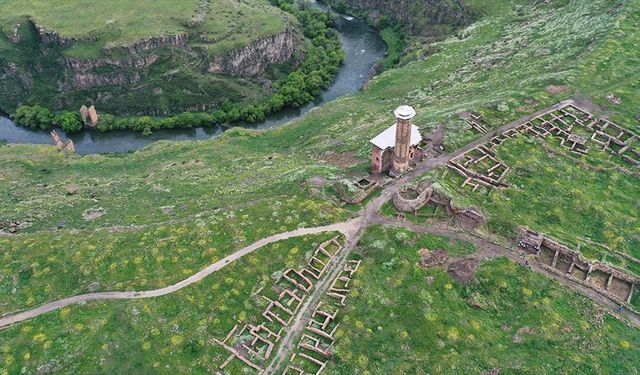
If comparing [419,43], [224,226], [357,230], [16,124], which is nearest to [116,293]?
[224,226]

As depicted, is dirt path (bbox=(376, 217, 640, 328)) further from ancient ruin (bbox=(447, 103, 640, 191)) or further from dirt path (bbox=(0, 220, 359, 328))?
ancient ruin (bbox=(447, 103, 640, 191))

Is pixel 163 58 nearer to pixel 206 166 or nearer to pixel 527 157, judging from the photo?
pixel 206 166

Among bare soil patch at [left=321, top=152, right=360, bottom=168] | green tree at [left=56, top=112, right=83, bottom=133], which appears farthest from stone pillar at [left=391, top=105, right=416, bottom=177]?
green tree at [left=56, top=112, right=83, bottom=133]

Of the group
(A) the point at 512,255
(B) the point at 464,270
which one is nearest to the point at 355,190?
(B) the point at 464,270

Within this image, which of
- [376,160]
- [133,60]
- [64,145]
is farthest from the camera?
[133,60]

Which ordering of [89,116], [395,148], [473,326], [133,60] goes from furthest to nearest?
[133,60] < [89,116] < [395,148] < [473,326]

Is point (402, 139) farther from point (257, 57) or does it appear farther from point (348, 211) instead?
point (257, 57)

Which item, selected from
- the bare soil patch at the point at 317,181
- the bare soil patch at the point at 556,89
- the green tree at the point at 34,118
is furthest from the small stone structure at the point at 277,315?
the green tree at the point at 34,118
